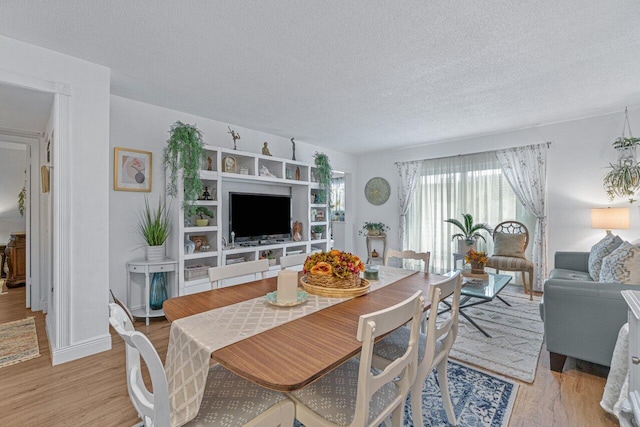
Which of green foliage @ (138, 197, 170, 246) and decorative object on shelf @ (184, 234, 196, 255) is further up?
green foliage @ (138, 197, 170, 246)

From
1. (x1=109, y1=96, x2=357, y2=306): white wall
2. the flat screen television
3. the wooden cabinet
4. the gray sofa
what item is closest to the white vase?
(x1=109, y1=96, x2=357, y2=306): white wall

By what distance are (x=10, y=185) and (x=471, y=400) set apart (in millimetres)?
7604

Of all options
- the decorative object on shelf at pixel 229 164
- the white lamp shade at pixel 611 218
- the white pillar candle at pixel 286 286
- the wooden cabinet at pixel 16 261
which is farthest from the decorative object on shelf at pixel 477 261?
the wooden cabinet at pixel 16 261

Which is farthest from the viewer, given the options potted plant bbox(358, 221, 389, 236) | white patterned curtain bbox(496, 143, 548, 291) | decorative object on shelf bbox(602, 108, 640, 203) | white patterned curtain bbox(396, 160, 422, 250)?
potted plant bbox(358, 221, 389, 236)

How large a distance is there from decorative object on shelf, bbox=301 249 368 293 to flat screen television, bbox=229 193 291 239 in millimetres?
2345

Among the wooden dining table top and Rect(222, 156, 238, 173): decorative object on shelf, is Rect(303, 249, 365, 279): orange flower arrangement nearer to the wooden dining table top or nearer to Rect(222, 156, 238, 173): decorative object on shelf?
the wooden dining table top

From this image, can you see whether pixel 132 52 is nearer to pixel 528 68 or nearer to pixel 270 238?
pixel 270 238

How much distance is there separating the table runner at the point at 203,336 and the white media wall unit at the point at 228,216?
2.08 m

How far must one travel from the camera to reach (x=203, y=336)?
1127 mm

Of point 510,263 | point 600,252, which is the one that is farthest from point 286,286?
point 510,263

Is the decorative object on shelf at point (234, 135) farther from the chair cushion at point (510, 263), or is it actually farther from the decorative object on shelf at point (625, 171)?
the decorative object on shelf at point (625, 171)

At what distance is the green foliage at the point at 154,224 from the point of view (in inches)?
124

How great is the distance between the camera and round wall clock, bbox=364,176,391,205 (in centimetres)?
596

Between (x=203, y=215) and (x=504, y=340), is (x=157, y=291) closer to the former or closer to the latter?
(x=203, y=215)
